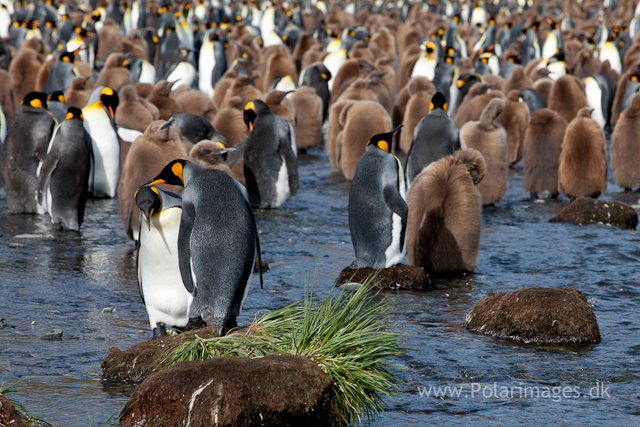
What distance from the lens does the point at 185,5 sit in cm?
3269

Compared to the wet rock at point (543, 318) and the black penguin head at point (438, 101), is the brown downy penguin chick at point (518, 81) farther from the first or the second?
the wet rock at point (543, 318)

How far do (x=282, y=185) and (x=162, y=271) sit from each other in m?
4.46

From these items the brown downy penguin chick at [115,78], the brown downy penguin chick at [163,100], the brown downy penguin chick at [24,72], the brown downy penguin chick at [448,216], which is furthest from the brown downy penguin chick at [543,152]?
the brown downy penguin chick at [24,72]

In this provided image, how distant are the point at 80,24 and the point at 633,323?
2570cm

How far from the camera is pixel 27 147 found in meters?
8.33

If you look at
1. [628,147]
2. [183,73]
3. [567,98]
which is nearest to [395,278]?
[628,147]

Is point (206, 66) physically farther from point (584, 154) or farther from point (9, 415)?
point (9, 415)

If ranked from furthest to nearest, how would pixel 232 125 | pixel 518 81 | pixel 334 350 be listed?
pixel 518 81 < pixel 232 125 < pixel 334 350

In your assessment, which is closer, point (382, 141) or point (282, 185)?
point (382, 141)

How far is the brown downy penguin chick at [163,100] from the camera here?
11008 millimetres

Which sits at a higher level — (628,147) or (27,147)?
(628,147)

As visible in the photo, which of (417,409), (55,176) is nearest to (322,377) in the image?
(417,409)

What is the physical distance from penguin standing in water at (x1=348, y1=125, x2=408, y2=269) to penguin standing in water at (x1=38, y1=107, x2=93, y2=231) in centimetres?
288

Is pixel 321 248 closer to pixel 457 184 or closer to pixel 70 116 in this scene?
pixel 457 184
